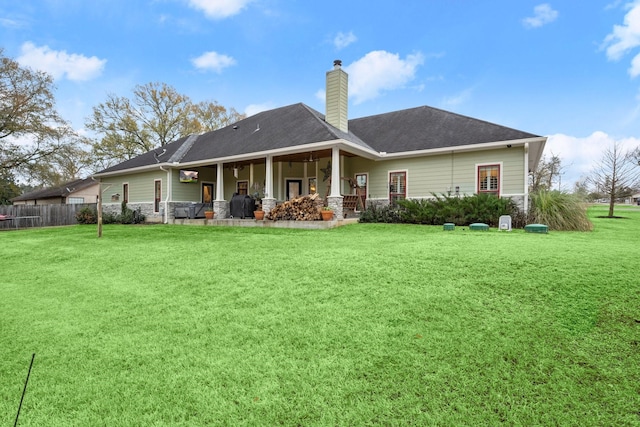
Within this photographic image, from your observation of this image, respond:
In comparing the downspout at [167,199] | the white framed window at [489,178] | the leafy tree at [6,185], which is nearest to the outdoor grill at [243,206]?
the downspout at [167,199]

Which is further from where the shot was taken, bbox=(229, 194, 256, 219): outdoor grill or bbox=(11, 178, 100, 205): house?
bbox=(11, 178, 100, 205): house

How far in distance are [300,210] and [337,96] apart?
5.51 meters

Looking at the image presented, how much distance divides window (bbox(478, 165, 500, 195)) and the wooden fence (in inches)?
834

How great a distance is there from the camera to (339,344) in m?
2.72

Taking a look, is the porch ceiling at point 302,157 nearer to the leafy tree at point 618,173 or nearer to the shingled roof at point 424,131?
the shingled roof at point 424,131

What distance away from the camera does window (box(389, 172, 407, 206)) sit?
44.5 ft

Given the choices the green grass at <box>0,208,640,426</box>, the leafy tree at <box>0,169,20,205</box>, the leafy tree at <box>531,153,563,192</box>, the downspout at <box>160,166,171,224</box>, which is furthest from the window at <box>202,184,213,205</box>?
the leafy tree at <box>531,153,563,192</box>

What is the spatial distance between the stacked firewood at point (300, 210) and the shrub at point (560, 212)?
7.19 m

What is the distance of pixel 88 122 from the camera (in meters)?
28.3

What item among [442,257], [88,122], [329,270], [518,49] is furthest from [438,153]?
[88,122]

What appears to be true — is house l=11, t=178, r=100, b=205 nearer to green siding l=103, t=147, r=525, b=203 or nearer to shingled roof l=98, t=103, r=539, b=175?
green siding l=103, t=147, r=525, b=203

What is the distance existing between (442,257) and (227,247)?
4.49 m

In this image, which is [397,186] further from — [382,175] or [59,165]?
[59,165]

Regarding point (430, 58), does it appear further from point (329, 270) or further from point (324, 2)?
point (329, 270)
